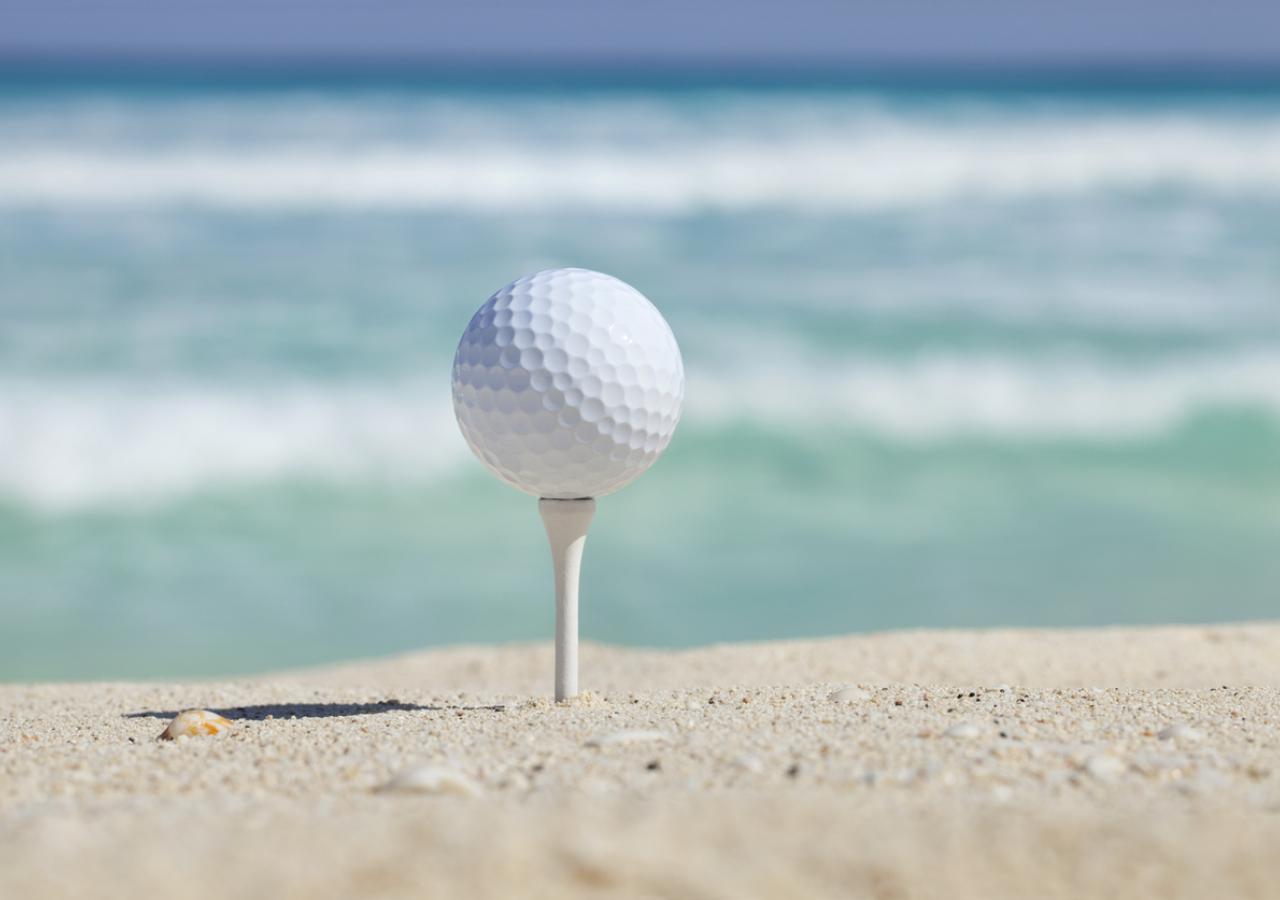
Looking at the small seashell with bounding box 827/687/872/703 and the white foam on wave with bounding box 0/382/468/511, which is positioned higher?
the white foam on wave with bounding box 0/382/468/511

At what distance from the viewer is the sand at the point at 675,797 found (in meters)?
2.12

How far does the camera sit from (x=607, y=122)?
75.0ft

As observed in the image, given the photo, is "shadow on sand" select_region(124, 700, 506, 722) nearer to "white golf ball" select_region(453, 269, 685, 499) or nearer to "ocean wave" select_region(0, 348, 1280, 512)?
"white golf ball" select_region(453, 269, 685, 499)

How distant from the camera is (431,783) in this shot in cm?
251

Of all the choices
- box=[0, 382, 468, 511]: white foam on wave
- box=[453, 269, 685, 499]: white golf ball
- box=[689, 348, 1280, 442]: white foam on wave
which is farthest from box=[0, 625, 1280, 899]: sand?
box=[689, 348, 1280, 442]: white foam on wave

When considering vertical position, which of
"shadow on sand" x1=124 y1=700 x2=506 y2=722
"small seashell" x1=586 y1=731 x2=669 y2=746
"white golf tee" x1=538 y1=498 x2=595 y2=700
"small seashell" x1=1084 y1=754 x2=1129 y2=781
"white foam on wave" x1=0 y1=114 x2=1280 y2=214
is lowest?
"shadow on sand" x1=124 y1=700 x2=506 y2=722

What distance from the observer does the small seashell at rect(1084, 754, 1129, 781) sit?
8.33 ft

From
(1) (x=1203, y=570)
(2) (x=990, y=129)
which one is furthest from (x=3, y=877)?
(2) (x=990, y=129)

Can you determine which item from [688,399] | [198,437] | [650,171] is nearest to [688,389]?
[688,399]

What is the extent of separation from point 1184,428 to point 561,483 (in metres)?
6.58

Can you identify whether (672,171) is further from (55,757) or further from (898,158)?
(55,757)

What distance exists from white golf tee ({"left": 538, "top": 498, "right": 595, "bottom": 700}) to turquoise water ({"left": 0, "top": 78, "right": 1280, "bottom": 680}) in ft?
8.42

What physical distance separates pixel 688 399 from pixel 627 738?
636 cm

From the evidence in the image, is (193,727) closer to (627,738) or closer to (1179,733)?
(627,738)
